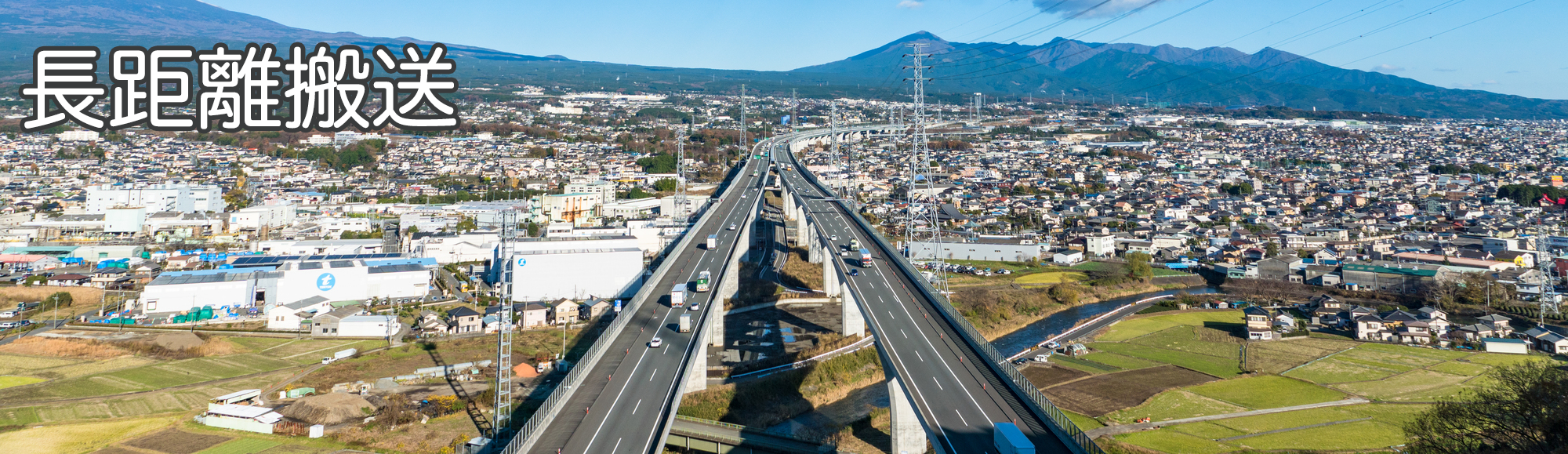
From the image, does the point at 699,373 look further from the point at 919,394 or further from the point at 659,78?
the point at 659,78

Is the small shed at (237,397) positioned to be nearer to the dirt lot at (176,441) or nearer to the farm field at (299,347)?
the dirt lot at (176,441)

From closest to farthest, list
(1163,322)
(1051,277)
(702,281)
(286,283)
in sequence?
1. (702,281)
2. (1163,322)
3. (286,283)
4. (1051,277)

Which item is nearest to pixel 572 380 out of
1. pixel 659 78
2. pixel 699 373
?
pixel 699 373

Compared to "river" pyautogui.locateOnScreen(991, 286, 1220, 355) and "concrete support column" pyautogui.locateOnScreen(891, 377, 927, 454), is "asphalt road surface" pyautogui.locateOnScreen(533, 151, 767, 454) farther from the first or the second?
"river" pyautogui.locateOnScreen(991, 286, 1220, 355)

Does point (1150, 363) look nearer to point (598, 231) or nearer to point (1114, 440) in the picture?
point (1114, 440)

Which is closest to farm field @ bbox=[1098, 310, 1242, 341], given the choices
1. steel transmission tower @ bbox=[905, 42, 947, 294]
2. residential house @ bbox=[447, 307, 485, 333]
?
steel transmission tower @ bbox=[905, 42, 947, 294]

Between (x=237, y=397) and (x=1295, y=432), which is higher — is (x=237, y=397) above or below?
below

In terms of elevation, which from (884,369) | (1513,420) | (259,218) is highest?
(259,218)
